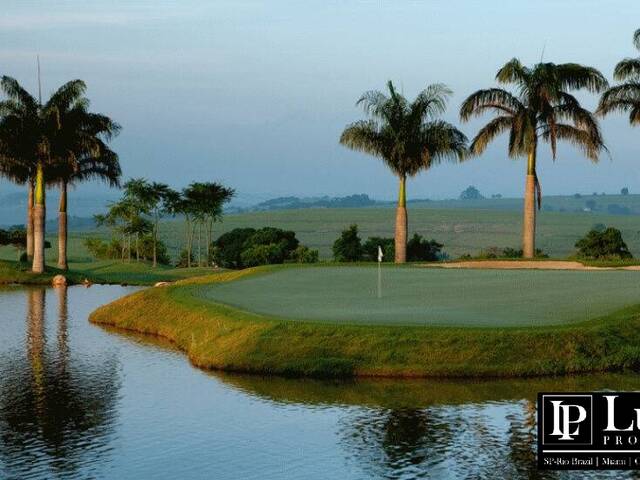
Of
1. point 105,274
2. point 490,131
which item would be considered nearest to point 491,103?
point 490,131

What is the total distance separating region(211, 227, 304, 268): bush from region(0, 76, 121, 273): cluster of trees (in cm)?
2251

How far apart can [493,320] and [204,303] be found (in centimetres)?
1024

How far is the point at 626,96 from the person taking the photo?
2672 inches

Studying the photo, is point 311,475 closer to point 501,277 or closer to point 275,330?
point 275,330

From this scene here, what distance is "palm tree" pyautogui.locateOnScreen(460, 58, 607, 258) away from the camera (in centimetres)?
6384

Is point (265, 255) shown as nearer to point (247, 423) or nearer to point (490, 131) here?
point (490, 131)

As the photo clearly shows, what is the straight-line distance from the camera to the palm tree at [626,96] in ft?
222

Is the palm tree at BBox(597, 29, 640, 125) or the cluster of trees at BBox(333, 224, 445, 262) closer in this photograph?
the palm tree at BBox(597, 29, 640, 125)

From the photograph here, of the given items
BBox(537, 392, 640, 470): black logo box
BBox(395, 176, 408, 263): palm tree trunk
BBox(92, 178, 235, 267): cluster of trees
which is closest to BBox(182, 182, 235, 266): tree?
BBox(92, 178, 235, 267): cluster of trees

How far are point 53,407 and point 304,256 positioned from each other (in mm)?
72127

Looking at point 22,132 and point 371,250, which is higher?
point 22,132

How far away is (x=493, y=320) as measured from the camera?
1192 inches

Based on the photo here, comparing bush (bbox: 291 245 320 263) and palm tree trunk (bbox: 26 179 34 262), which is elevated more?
palm tree trunk (bbox: 26 179 34 262)

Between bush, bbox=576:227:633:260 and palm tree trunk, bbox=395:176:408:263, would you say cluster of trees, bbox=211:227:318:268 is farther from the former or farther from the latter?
palm tree trunk, bbox=395:176:408:263
